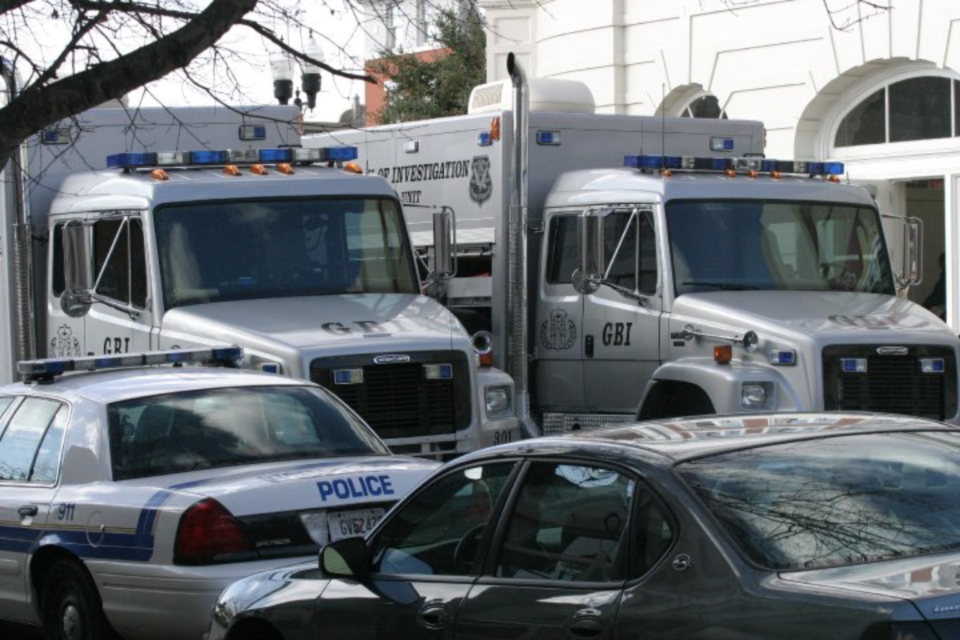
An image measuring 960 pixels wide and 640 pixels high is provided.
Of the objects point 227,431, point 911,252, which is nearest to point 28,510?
point 227,431

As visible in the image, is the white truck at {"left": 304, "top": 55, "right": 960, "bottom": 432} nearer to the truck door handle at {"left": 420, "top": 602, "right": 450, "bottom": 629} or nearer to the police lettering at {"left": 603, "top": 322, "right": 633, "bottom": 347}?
the police lettering at {"left": 603, "top": 322, "right": 633, "bottom": 347}

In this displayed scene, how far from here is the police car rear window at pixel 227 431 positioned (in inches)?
334

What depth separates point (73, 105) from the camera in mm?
11039

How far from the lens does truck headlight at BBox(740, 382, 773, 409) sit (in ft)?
38.8

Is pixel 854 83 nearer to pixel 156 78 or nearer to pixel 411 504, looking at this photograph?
pixel 156 78

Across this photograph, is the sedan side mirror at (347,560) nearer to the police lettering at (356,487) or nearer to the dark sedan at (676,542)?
the dark sedan at (676,542)

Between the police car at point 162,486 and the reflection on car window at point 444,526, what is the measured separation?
1805 mm

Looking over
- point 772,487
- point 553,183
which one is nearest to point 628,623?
point 772,487

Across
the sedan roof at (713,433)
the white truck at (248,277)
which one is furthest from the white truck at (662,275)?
the sedan roof at (713,433)

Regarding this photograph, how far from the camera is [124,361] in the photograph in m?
9.73

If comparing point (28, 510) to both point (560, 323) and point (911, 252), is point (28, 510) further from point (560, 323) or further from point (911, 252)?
point (911, 252)

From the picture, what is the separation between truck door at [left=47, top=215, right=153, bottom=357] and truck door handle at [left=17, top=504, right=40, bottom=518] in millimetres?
3770

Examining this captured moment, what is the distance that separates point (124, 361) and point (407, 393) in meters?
2.58

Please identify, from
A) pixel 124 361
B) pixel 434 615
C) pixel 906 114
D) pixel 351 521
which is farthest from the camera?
pixel 906 114
